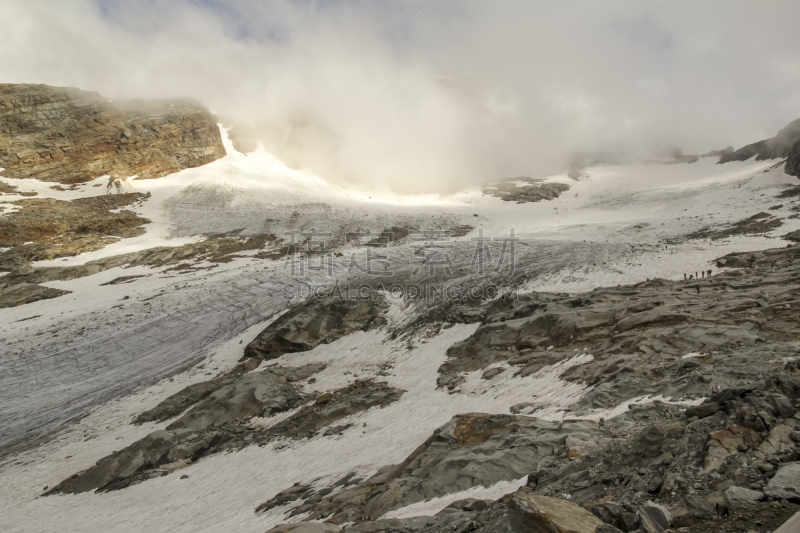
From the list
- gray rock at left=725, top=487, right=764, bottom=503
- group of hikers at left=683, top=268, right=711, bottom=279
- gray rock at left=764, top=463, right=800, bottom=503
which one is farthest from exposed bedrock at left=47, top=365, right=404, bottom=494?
group of hikers at left=683, top=268, right=711, bottom=279

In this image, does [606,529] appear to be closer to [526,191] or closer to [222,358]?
[222,358]

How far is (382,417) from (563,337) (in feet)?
26.4

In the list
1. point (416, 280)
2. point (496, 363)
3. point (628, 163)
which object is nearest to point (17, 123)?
point (416, 280)

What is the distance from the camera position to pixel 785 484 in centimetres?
457

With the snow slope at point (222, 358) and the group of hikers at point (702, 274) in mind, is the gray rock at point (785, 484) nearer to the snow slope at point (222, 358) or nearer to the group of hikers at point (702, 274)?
the snow slope at point (222, 358)

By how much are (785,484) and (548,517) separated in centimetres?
260

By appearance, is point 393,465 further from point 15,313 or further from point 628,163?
point 628,163

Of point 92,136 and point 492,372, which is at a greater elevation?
point 92,136

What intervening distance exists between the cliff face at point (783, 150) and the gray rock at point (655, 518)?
6229 cm

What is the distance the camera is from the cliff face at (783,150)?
50.0m

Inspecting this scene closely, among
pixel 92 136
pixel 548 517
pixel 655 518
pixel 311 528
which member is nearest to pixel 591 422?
pixel 655 518

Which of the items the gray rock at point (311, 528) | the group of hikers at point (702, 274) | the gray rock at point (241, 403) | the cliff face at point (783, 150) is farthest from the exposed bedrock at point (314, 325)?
the cliff face at point (783, 150)

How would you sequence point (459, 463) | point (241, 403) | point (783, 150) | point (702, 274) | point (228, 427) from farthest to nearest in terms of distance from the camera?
point (783, 150) → point (702, 274) → point (241, 403) → point (228, 427) → point (459, 463)

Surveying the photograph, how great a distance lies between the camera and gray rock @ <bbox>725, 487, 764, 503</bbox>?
4.57 metres
